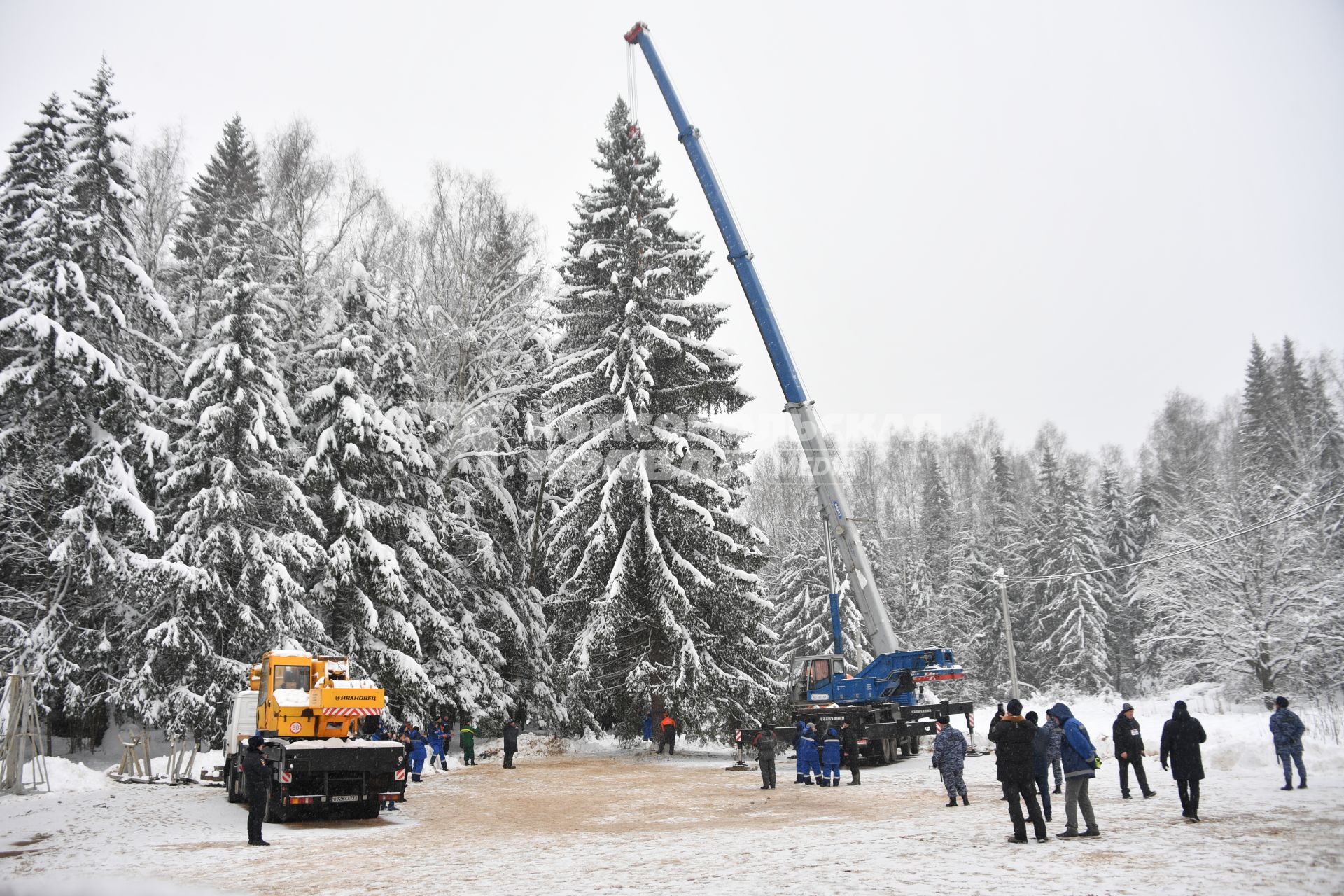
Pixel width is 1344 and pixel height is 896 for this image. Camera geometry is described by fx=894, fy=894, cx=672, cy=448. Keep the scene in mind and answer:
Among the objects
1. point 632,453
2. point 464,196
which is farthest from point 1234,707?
point 464,196

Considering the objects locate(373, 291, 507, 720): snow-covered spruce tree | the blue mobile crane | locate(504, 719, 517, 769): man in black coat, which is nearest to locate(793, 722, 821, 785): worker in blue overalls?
the blue mobile crane

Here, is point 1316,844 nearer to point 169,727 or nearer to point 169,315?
point 169,727

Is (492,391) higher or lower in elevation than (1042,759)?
higher

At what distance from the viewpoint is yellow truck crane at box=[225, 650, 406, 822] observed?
48.2 feet

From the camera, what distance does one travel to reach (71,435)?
23859 mm

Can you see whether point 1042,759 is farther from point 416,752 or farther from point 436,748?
point 436,748

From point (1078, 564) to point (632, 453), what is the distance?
34561 mm

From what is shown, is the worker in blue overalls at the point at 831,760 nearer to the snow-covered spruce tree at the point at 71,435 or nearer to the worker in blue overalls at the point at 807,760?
the worker in blue overalls at the point at 807,760

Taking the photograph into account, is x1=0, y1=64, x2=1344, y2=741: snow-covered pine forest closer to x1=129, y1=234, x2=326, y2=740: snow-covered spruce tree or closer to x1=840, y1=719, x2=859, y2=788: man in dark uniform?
x1=129, y1=234, x2=326, y2=740: snow-covered spruce tree

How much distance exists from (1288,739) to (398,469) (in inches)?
917

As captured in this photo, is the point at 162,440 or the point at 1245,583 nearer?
the point at 162,440

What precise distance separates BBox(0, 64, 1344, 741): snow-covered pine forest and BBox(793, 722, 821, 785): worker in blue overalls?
6.61m

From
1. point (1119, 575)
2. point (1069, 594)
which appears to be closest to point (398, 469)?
point (1069, 594)

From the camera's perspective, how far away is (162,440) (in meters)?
24.8
